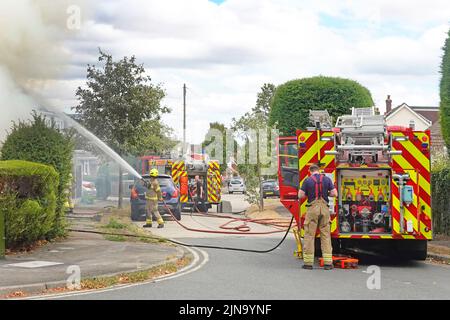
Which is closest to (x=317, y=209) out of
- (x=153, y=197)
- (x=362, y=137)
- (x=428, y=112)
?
(x=362, y=137)

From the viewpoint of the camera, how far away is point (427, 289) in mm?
9195

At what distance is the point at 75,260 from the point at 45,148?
324 centimetres

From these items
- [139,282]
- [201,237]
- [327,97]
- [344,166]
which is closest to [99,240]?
[201,237]

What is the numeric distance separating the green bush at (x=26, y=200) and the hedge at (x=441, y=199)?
8.76 metres

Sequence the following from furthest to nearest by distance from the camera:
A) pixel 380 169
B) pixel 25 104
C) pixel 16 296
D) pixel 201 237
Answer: pixel 201 237, pixel 25 104, pixel 380 169, pixel 16 296

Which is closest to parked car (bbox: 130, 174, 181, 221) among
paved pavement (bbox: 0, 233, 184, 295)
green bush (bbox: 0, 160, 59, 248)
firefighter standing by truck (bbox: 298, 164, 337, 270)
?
paved pavement (bbox: 0, 233, 184, 295)

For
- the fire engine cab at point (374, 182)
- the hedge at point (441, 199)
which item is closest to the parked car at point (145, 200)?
the hedge at point (441, 199)

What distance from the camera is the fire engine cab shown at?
1138cm

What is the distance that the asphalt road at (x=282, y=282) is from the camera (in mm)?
8578

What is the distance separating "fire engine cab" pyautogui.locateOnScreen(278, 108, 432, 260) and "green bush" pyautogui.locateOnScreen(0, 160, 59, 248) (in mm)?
4957

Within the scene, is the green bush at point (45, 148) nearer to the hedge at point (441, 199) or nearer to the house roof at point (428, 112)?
the hedge at point (441, 199)

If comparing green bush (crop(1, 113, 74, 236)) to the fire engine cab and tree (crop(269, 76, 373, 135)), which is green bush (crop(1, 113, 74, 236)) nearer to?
the fire engine cab

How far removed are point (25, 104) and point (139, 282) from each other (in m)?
6.19

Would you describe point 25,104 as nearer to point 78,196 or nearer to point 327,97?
point 327,97
